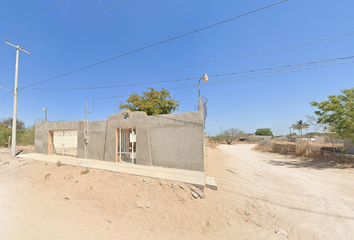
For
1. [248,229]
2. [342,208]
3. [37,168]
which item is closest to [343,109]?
[342,208]

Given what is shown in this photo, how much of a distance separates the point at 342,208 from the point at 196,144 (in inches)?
206

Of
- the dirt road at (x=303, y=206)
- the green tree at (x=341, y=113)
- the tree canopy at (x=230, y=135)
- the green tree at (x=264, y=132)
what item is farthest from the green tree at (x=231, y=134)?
the dirt road at (x=303, y=206)

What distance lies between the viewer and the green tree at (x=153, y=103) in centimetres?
1489

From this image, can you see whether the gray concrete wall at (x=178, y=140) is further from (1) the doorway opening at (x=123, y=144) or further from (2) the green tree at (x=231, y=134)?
(2) the green tree at (x=231, y=134)

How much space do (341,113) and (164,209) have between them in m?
15.4

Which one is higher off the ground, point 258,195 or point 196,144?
point 196,144

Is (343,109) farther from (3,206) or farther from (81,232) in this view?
(3,206)

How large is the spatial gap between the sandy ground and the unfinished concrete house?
1565mm

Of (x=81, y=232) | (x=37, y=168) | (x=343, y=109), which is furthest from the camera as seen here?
(x=343, y=109)

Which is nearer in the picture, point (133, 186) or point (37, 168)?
point (133, 186)

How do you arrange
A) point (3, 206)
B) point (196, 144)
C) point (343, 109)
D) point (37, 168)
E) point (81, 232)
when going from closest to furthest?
point (81, 232) < point (3, 206) < point (196, 144) < point (37, 168) < point (343, 109)

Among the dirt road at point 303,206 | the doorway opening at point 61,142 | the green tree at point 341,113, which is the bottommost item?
the dirt road at point 303,206

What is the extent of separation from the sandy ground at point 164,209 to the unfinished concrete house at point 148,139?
1565 millimetres

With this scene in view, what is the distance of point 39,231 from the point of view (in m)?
3.56
